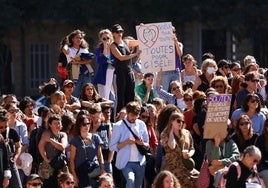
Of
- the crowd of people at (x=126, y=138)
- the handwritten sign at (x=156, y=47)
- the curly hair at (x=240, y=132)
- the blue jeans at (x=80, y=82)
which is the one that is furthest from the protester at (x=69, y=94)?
the curly hair at (x=240, y=132)

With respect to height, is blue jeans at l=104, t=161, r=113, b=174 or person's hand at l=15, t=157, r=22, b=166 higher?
person's hand at l=15, t=157, r=22, b=166

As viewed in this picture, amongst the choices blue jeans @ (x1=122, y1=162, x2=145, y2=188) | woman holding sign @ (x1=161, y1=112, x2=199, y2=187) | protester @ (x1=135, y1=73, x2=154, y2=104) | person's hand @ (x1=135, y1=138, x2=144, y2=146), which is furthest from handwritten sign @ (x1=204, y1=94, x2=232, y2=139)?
protester @ (x1=135, y1=73, x2=154, y2=104)

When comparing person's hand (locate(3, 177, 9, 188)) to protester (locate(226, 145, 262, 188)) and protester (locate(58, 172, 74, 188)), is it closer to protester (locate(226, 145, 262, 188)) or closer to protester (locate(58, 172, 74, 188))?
protester (locate(58, 172, 74, 188))

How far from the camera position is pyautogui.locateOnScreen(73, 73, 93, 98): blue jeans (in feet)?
74.2

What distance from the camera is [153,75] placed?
74.4ft

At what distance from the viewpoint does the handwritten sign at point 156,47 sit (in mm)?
23109

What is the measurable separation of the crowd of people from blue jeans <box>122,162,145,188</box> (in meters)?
0.01

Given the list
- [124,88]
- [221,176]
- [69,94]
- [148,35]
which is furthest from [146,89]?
[221,176]

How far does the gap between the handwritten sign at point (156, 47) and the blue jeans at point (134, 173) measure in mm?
4140

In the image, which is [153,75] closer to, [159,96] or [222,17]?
[159,96]

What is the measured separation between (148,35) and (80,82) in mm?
1517

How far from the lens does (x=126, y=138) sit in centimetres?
1911

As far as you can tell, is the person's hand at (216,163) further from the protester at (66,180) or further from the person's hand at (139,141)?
the protester at (66,180)

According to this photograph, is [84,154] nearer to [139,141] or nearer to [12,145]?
[139,141]
